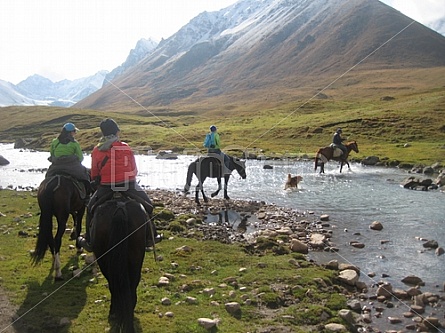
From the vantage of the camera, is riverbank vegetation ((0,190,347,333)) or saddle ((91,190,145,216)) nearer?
riverbank vegetation ((0,190,347,333))

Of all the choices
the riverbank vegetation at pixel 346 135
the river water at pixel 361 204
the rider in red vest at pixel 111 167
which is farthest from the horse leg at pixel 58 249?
the riverbank vegetation at pixel 346 135

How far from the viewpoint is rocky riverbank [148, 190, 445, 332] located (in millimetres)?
8961

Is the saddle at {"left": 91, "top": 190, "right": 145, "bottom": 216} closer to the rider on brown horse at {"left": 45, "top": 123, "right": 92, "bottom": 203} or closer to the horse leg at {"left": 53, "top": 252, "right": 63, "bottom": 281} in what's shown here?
the horse leg at {"left": 53, "top": 252, "right": 63, "bottom": 281}

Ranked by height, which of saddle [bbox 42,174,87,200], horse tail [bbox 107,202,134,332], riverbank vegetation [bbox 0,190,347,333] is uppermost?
saddle [bbox 42,174,87,200]

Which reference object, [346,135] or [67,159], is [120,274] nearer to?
[67,159]

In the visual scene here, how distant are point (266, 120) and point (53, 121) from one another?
92676mm

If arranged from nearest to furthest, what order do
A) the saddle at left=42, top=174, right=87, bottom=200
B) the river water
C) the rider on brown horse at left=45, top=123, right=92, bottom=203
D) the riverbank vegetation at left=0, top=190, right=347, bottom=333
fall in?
the riverbank vegetation at left=0, top=190, right=347, bottom=333
the saddle at left=42, top=174, right=87, bottom=200
the rider on brown horse at left=45, top=123, right=92, bottom=203
the river water

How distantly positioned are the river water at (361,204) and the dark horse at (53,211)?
8162 mm

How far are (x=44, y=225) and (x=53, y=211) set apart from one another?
1.57 feet

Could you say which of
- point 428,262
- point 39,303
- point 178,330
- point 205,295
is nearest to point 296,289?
point 205,295

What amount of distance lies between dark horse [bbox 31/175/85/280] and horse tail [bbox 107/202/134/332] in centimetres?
380

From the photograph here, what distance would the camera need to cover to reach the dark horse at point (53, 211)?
37.0 feet

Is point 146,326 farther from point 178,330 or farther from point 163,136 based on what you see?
point 163,136

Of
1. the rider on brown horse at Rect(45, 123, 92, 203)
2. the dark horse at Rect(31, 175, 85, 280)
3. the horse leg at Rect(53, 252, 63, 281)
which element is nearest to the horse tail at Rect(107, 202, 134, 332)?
the horse leg at Rect(53, 252, 63, 281)
